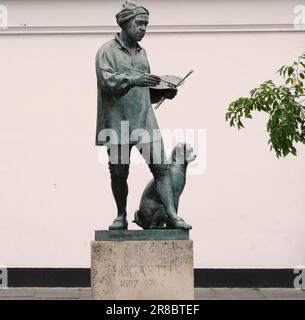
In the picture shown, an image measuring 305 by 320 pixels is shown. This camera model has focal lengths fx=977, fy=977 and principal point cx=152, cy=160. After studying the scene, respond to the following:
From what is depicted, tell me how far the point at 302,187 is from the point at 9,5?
506 centimetres

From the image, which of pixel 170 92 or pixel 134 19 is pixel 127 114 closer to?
pixel 170 92

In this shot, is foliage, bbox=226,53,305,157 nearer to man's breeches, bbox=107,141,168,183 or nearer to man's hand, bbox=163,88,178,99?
man's hand, bbox=163,88,178,99

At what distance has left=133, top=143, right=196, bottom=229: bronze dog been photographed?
9359 millimetres

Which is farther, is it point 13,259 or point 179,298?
point 13,259

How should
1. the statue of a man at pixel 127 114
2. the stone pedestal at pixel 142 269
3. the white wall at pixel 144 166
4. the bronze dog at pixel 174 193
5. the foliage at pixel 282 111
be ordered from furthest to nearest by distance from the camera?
the white wall at pixel 144 166, the foliage at pixel 282 111, the bronze dog at pixel 174 193, the statue of a man at pixel 127 114, the stone pedestal at pixel 142 269

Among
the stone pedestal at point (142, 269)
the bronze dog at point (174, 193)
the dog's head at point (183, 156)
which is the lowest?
the stone pedestal at point (142, 269)

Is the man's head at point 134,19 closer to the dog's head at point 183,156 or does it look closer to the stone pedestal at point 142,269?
the dog's head at point 183,156

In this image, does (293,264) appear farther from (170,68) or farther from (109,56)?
(109,56)

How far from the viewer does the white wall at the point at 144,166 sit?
14.2 m

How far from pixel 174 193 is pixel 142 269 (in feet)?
2.75

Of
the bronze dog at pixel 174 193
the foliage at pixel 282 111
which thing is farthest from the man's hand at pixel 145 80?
the foliage at pixel 282 111

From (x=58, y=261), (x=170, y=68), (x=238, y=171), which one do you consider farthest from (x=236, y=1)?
(x=58, y=261)

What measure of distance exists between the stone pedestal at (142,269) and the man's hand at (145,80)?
144 centimetres

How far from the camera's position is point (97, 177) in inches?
560
